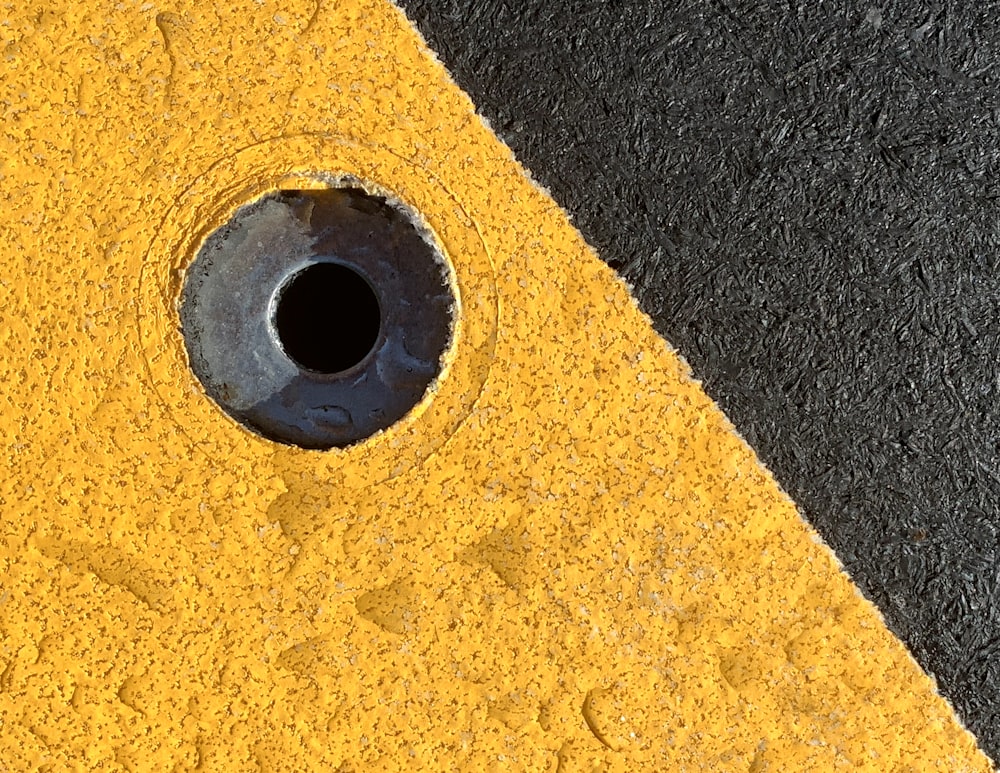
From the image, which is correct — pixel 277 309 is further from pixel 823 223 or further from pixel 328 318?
pixel 823 223

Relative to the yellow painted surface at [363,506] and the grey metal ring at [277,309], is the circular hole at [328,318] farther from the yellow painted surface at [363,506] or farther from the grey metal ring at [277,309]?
the yellow painted surface at [363,506]

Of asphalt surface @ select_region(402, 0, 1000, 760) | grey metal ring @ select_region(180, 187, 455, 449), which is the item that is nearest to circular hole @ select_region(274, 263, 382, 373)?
grey metal ring @ select_region(180, 187, 455, 449)

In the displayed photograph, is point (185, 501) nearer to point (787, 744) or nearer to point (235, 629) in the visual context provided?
point (235, 629)

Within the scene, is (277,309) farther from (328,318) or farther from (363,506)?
A: (363,506)

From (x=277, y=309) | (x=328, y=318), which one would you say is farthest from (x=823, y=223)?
(x=277, y=309)

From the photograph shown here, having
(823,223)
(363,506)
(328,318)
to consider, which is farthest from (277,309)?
(823,223)

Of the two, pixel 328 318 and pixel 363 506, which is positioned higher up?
pixel 328 318

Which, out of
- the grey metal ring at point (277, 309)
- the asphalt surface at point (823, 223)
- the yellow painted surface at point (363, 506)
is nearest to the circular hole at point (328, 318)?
the grey metal ring at point (277, 309)

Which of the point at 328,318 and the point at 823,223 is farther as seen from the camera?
the point at 328,318
